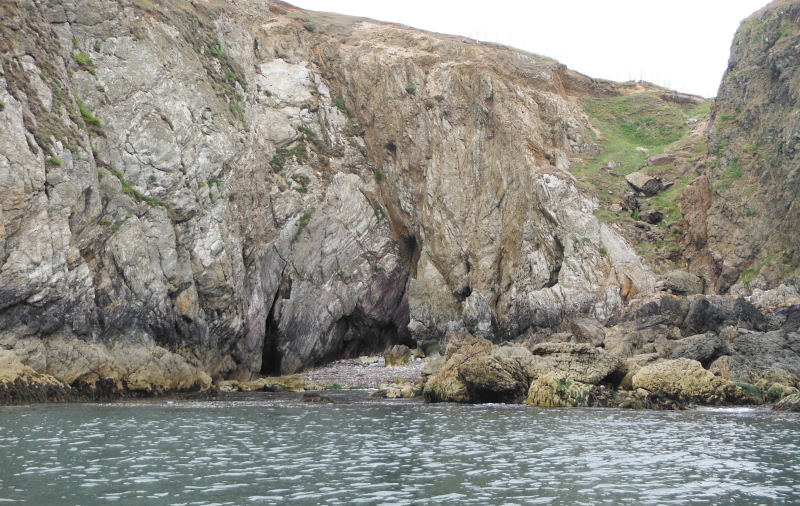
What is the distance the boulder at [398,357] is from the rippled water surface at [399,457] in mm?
22013

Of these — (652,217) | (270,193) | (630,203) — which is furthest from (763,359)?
(270,193)

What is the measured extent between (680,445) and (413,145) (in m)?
38.6

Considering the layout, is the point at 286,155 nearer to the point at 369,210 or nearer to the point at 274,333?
the point at 369,210

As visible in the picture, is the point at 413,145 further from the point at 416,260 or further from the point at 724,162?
the point at 724,162

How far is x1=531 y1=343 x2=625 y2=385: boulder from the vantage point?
92.3ft

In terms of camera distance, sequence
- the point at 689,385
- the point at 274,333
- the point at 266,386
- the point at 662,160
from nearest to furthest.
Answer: the point at 689,385, the point at 266,386, the point at 274,333, the point at 662,160

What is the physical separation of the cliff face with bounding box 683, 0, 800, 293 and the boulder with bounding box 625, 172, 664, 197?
3337 mm

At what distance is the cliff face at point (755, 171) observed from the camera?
4047cm

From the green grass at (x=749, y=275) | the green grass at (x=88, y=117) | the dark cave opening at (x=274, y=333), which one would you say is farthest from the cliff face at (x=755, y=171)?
the green grass at (x=88, y=117)

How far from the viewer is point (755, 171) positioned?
44625mm

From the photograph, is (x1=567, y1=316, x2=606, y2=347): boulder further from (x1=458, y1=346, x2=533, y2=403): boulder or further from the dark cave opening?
the dark cave opening

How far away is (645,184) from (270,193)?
2709 centimetres

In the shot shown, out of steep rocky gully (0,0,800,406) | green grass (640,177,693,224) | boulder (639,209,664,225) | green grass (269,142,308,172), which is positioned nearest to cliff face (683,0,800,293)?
steep rocky gully (0,0,800,406)

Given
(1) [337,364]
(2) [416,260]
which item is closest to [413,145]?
(2) [416,260]
